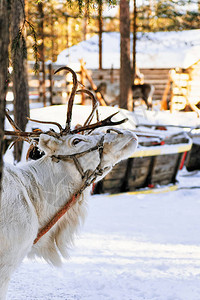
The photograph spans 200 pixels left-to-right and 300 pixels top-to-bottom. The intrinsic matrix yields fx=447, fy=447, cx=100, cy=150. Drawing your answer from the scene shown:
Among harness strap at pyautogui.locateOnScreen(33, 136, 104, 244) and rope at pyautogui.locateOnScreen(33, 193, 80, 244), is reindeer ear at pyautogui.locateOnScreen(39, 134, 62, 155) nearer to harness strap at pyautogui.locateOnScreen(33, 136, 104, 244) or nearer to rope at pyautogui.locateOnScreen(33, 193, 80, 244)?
harness strap at pyautogui.locateOnScreen(33, 136, 104, 244)

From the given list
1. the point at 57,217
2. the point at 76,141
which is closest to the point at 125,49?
the point at 76,141

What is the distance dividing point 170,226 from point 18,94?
4380 mm

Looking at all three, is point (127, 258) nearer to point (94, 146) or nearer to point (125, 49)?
point (94, 146)

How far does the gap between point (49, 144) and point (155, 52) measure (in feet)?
77.8

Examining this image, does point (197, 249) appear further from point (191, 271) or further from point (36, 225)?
point (36, 225)

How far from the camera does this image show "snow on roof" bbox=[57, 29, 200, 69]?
25.1 metres

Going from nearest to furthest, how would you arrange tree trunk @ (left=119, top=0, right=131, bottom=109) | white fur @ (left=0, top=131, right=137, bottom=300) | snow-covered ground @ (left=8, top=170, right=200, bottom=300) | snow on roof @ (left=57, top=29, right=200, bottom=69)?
white fur @ (left=0, top=131, right=137, bottom=300) < snow-covered ground @ (left=8, top=170, right=200, bottom=300) < tree trunk @ (left=119, top=0, right=131, bottom=109) < snow on roof @ (left=57, top=29, right=200, bottom=69)

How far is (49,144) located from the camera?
3172mm

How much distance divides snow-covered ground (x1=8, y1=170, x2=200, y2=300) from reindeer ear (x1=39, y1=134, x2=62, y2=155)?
761mm

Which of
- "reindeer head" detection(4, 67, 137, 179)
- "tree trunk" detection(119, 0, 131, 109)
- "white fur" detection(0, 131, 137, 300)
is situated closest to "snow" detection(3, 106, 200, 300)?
"white fur" detection(0, 131, 137, 300)

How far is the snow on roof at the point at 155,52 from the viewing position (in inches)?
989

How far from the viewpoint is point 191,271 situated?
506 centimetres

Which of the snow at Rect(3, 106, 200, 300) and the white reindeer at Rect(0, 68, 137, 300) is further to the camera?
the snow at Rect(3, 106, 200, 300)

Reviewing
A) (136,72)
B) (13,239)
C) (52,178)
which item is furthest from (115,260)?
(136,72)
